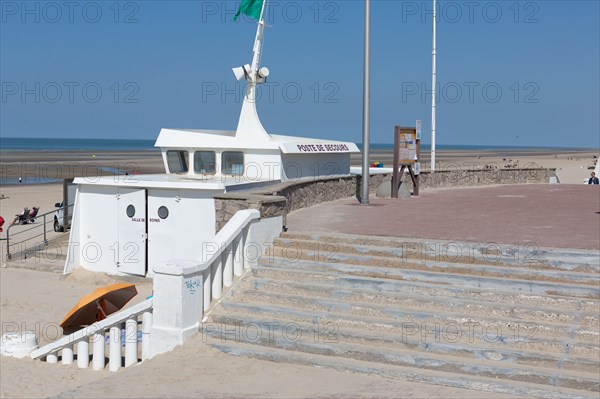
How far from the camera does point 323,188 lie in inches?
677

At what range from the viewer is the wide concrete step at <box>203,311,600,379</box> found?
7664 millimetres

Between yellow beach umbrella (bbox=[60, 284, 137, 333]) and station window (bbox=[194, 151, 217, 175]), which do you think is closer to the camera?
yellow beach umbrella (bbox=[60, 284, 137, 333])

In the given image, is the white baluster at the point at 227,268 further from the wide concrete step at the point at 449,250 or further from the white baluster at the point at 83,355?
the white baluster at the point at 83,355

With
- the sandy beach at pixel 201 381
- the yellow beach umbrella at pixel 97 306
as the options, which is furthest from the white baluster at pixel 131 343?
the yellow beach umbrella at pixel 97 306

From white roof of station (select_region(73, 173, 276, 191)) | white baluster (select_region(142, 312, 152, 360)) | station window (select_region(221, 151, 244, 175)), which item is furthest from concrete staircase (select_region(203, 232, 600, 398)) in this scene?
station window (select_region(221, 151, 244, 175))

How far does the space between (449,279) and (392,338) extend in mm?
1406

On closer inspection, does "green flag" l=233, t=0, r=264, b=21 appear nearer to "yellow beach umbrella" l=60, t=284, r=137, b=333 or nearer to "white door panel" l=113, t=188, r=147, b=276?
"white door panel" l=113, t=188, r=147, b=276

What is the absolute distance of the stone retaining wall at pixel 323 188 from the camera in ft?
35.9

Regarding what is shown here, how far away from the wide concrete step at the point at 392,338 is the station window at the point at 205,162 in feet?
30.4

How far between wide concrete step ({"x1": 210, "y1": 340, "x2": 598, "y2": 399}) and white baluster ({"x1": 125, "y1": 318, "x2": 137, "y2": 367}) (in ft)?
3.93

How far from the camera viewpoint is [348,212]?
1495 cm

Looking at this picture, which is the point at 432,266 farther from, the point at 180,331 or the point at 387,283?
the point at 180,331

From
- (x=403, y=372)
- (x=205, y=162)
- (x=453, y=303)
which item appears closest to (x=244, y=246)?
(x=453, y=303)

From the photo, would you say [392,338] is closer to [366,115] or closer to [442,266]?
[442,266]
